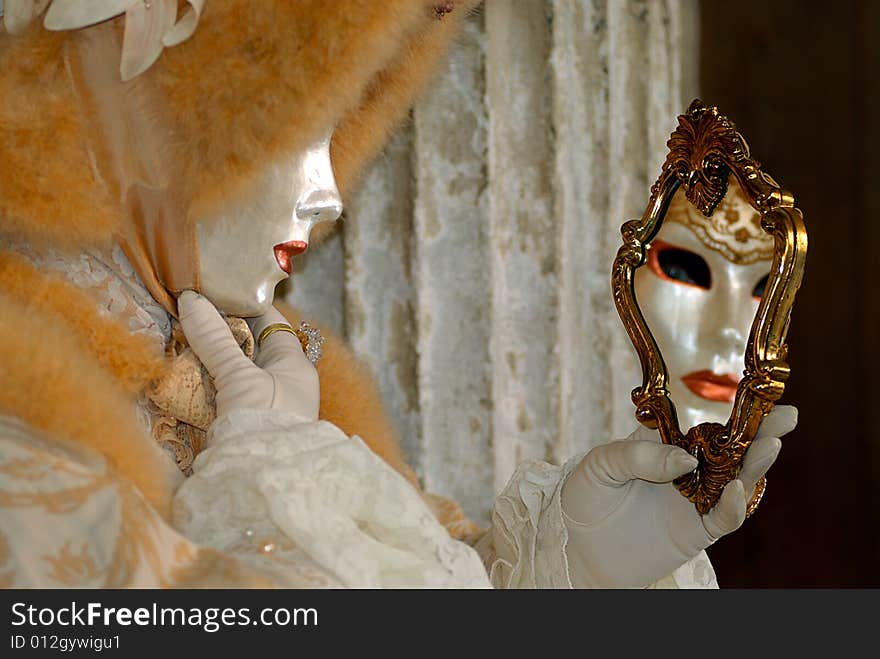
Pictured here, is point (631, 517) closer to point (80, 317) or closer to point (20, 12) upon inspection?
point (80, 317)

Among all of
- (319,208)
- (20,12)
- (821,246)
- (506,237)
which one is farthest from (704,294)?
(821,246)

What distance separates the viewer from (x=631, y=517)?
82 centimetres

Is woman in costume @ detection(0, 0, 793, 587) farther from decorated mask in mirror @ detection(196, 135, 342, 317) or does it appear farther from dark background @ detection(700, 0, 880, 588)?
dark background @ detection(700, 0, 880, 588)

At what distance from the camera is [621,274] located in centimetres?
83

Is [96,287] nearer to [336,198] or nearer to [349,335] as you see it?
[336,198]

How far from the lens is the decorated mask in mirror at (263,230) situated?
84 cm

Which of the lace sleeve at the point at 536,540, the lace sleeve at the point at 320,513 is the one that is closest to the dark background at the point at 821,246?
the lace sleeve at the point at 536,540

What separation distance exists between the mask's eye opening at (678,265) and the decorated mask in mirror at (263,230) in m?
0.27

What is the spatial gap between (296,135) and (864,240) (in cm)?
117

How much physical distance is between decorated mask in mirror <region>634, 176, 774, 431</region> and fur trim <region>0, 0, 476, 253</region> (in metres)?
0.27

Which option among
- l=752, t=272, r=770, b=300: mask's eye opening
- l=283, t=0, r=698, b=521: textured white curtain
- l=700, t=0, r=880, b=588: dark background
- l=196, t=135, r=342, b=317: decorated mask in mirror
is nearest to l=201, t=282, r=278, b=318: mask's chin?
l=196, t=135, r=342, b=317: decorated mask in mirror

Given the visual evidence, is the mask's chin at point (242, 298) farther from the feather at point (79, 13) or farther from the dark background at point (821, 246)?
the dark background at point (821, 246)

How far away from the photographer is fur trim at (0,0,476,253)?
759 millimetres
